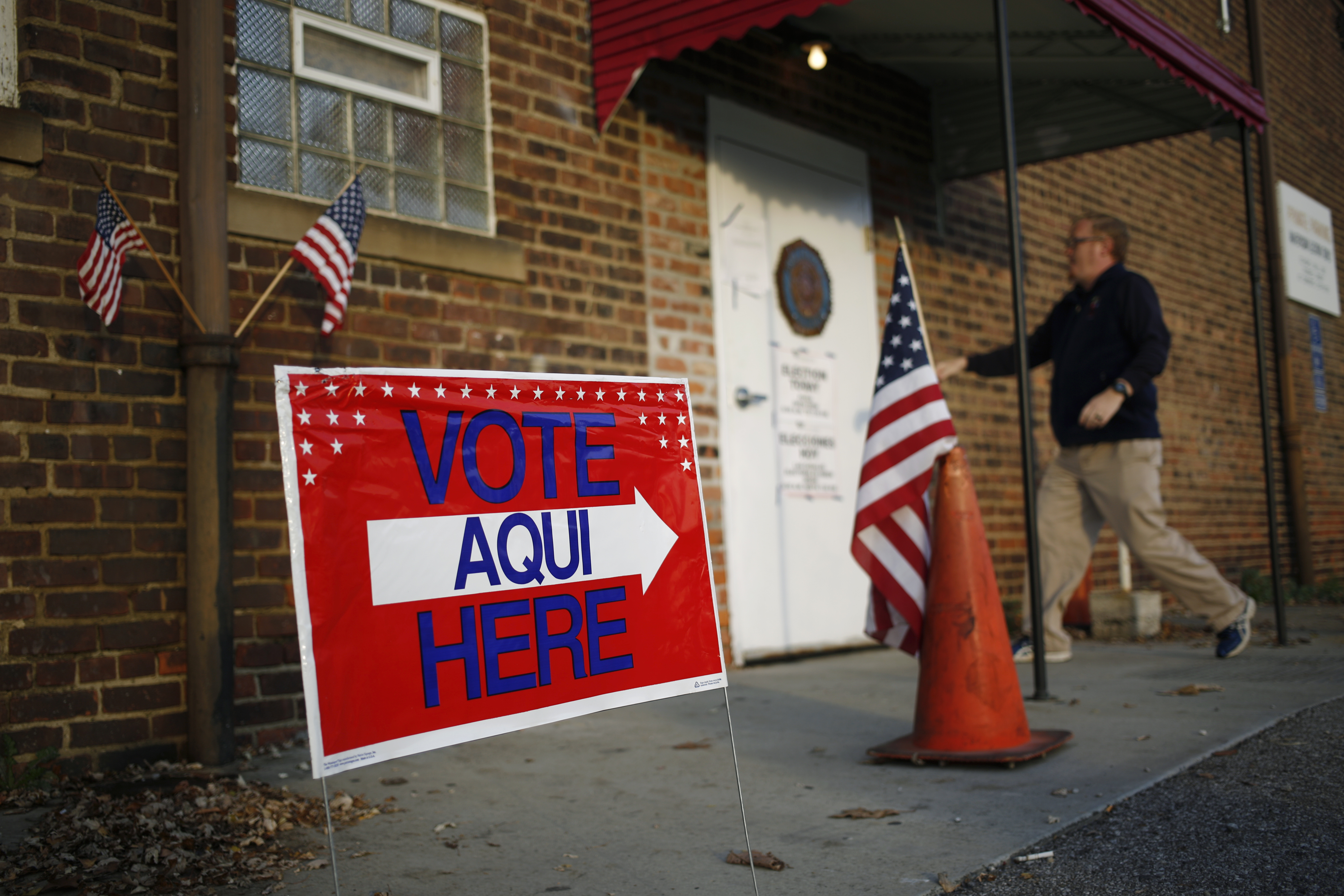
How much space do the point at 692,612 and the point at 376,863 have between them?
1029mm

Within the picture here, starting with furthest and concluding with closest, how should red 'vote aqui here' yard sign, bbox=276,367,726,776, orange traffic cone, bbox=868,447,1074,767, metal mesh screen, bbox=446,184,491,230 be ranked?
metal mesh screen, bbox=446,184,491,230 < orange traffic cone, bbox=868,447,1074,767 < red 'vote aqui here' yard sign, bbox=276,367,726,776

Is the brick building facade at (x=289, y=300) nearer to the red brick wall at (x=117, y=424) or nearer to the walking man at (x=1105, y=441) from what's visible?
the red brick wall at (x=117, y=424)

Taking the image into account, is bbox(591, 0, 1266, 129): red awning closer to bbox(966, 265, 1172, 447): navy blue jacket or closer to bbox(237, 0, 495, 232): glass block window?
bbox(237, 0, 495, 232): glass block window

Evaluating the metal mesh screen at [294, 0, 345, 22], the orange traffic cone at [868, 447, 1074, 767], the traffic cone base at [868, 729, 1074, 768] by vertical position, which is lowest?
the traffic cone base at [868, 729, 1074, 768]

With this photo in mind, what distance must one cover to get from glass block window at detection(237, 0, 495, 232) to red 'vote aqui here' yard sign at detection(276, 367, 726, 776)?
93.3 inches

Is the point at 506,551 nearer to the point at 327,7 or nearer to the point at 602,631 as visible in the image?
the point at 602,631

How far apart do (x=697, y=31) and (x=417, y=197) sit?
159 cm

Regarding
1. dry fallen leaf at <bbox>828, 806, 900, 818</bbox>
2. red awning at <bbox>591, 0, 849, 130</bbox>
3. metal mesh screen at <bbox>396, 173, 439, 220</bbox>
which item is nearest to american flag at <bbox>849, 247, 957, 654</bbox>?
dry fallen leaf at <bbox>828, 806, 900, 818</bbox>

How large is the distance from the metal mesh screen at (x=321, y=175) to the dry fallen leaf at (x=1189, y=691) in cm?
412

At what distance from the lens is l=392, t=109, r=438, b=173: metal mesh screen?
4691mm

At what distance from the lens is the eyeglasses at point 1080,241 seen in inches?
223

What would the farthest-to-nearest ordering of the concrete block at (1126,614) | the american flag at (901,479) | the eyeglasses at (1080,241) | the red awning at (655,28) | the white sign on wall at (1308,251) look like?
the white sign on wall at (1308,251)
the concrete block at (1126,614)
the eyeglasses at (1080,241)
the red awning at (655,28)
the american flag at (901,479)

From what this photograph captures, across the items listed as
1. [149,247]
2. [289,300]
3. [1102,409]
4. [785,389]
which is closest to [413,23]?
[289,300]

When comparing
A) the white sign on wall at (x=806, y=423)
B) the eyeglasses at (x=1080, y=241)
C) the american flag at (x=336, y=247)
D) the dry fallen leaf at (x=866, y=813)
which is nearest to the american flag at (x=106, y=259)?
the american flag at (x=336, y=247)
